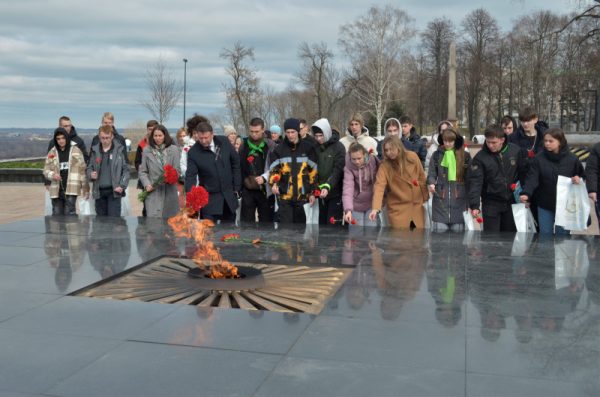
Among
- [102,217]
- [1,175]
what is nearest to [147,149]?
[102,217]

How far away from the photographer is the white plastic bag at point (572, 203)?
→ 250 inches

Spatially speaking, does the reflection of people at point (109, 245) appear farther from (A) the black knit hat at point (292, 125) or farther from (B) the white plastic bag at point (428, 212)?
(B) the white plastic bag at point (428, 212)

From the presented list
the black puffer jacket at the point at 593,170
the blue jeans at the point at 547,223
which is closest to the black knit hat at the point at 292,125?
the blue jeans at the point at 547,223

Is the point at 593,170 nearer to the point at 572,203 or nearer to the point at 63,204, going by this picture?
the point at 572,203

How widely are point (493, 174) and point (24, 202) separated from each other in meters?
12.0

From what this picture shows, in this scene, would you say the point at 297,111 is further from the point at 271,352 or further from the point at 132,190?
the point at 271,352

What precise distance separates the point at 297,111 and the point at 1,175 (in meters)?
36.5

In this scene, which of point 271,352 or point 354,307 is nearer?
point 271,352

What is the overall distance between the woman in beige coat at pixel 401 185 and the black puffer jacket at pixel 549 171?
1.11m

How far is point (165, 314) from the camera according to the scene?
3791 mm

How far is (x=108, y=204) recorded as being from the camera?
8.33 metres

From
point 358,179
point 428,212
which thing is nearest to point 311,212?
point 358,179

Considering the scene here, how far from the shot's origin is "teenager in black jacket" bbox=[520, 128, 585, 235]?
6.44m

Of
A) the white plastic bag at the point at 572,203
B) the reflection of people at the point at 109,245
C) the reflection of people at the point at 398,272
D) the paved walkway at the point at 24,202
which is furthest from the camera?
the paved walkway at the point at 24,202
